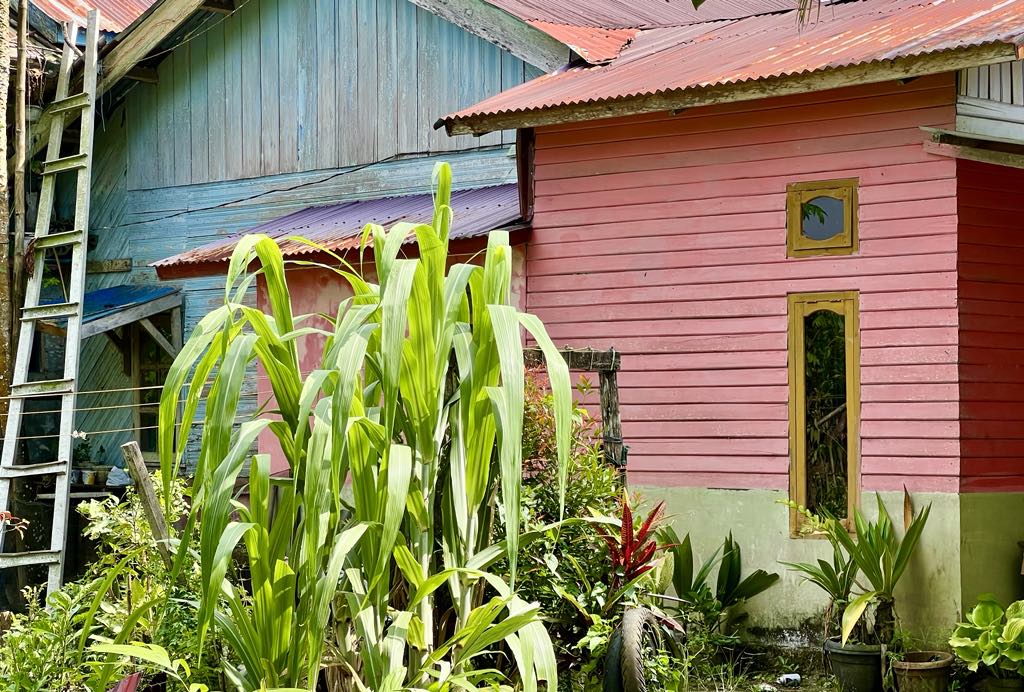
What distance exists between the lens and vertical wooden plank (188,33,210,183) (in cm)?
1280

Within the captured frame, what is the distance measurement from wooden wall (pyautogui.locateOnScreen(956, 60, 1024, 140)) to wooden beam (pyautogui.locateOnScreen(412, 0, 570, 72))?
351 centimetres

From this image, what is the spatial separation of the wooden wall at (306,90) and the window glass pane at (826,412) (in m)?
3.76

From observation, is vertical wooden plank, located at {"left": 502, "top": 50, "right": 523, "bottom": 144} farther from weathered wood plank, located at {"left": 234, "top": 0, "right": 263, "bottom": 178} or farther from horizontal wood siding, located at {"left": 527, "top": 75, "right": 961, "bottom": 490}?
weathered wood plank, located at {"left": 234, "top": 0, "right": 263, "bottom": 178}

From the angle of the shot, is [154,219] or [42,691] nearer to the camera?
[42,691]

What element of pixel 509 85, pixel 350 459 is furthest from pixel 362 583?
pixel 509 85

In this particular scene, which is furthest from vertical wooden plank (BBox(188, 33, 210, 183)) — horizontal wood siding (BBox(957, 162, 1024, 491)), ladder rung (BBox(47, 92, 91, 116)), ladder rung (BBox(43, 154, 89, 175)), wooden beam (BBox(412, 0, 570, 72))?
horizontal wood siding (BBox(957, 162, 1024, 491))

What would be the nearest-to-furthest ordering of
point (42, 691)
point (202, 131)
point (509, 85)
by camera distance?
point (42, 691) < point (509, 85) < point (202, 131)

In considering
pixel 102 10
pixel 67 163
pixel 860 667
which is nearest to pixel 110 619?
pixel 860 667

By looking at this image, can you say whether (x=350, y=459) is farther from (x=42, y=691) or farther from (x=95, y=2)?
(x=95, y=2)

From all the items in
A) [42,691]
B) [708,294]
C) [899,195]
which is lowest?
[42,691]

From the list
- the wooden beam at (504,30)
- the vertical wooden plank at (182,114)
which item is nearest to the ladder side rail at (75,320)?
the vertical wooden plank at (182,114)

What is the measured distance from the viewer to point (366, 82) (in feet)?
38.7

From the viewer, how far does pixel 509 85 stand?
35.8 ft

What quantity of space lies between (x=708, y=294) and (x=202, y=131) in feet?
21.0
